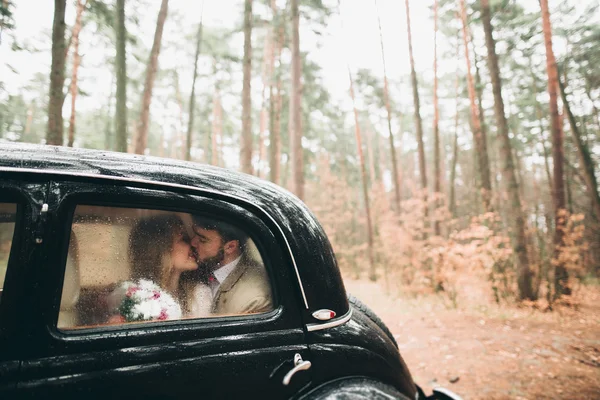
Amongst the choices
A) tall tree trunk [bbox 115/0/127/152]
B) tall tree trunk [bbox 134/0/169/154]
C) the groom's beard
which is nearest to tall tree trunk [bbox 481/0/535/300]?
the groom's beard

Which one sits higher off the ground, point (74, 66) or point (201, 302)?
point (74, 66)

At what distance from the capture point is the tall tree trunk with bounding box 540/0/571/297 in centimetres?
825

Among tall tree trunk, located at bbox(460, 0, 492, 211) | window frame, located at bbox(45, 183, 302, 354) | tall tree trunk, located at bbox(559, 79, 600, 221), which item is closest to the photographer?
window frame, located at bbox(45, 183, 302, 354)

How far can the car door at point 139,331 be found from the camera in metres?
1.11

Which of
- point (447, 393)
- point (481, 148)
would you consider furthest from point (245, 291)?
point (481, 148)

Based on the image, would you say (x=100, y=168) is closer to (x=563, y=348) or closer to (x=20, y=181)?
Answer: (x=20, y=181)

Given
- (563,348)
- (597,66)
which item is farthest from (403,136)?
(563,348)

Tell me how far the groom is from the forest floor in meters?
4.24

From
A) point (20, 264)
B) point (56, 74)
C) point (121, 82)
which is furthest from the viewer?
point (121, 82)

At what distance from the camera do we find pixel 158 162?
149 centimetres

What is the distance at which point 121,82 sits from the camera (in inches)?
359

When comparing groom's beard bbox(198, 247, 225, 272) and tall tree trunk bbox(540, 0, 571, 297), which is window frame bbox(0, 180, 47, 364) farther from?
tall tree trunk bbox(540, 0, 571, 297)

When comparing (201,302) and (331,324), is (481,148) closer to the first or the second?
(331,324)

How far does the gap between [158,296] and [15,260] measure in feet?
1.64
